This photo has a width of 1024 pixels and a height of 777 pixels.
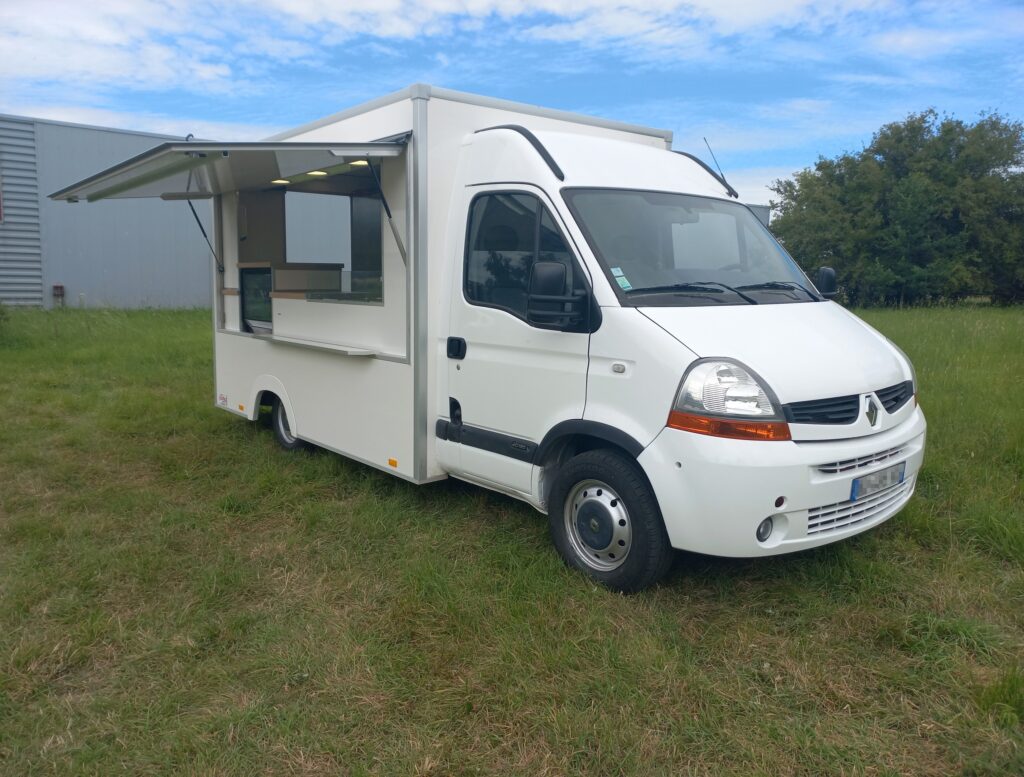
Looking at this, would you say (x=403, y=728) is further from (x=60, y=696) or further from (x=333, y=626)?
(x=60, y=696)

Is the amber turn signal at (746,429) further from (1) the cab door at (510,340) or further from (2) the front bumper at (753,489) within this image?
(1) the cab door at (510,340)

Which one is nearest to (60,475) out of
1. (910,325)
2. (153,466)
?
(153,466)

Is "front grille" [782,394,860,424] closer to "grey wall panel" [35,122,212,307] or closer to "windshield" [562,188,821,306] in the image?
"windshield" [562,188,821,306]

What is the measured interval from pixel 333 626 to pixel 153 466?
3509 mm

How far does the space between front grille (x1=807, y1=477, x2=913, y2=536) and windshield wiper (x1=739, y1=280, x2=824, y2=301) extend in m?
1.22

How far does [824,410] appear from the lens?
3945mm

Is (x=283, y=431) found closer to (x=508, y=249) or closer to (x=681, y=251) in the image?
(x=508, y=249)

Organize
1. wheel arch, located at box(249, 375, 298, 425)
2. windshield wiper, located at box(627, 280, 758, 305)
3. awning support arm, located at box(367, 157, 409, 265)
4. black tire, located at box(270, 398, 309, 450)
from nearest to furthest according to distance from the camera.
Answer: windshield wiper, located at box(627, 280, 758, 305) < awning support arm, located at box(367, 157, 409, 265) < wheel arch, located at box(249, 375, 298, 425) < black tire, located at box(270, 398, 309, 450)

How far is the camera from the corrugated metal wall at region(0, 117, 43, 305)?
17484 millimetres

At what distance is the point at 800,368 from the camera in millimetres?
3979

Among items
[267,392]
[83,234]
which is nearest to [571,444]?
[267,392]

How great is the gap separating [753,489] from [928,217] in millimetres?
25113

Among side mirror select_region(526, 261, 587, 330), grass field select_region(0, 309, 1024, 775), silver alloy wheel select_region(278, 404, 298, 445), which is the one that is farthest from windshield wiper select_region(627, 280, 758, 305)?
silver alloy wheel select_region(278, 404, 298, 445)

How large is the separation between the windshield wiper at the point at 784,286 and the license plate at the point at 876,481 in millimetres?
1181
